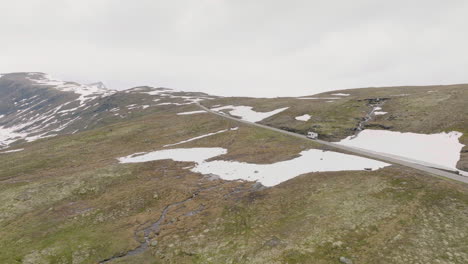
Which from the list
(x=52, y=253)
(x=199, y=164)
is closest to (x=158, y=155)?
(x=199, y=164)

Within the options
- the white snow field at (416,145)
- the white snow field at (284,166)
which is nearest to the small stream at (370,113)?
the white snow field at (416,145)

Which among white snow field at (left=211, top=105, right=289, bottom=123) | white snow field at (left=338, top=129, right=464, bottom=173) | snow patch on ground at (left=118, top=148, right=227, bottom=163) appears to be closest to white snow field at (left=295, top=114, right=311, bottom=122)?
white snow field at (left=211, top=105, right=289, bottom=123)

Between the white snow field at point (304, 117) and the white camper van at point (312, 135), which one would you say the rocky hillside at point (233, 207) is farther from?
the white snow field at point (304, 117)

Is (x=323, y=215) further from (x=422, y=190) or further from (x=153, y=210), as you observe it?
(x=153, y=210)

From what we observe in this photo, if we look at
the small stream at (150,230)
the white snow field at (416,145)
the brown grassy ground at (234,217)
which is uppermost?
the white snow field at (416,145)

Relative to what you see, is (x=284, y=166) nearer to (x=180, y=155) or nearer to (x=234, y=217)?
(x=234, y=217)

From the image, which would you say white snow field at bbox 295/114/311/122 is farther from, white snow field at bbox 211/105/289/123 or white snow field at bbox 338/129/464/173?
white snow field at bbox 338/129/464/173

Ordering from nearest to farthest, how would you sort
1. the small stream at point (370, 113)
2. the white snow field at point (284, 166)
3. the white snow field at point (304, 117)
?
the white snow field at point (284, 166) → the small stream at point (370, 113) → the white snow field at point (304, 117)

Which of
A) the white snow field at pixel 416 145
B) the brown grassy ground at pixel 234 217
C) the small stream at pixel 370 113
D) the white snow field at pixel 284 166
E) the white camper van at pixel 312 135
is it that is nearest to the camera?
the brown grassy ground at pixel 234 217

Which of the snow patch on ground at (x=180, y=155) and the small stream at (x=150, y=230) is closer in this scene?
the small stream at (x=150, y=230)
